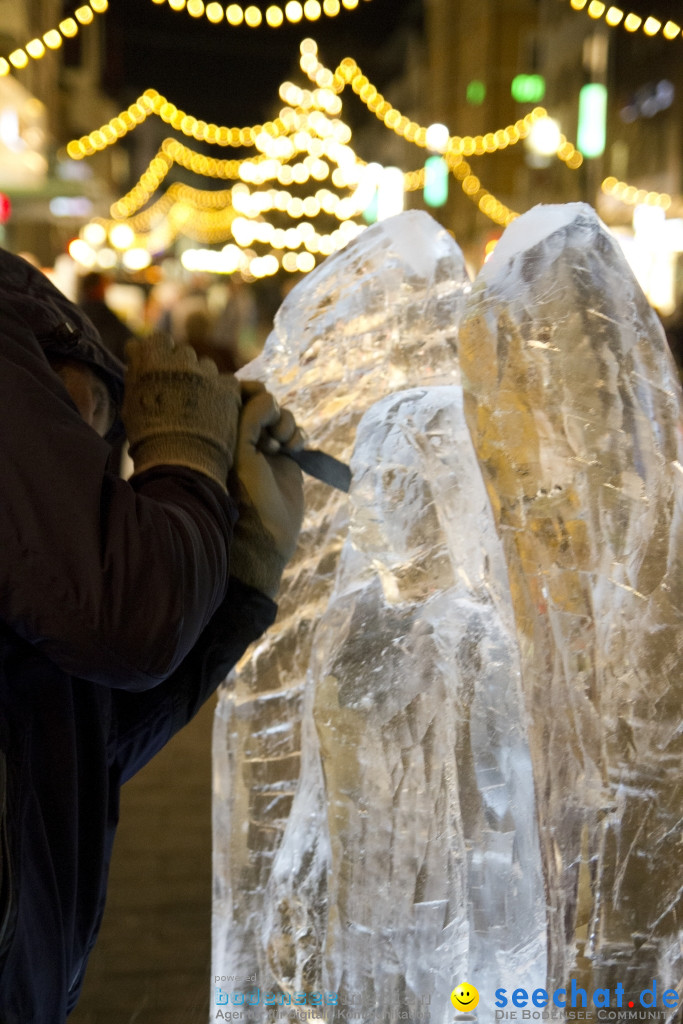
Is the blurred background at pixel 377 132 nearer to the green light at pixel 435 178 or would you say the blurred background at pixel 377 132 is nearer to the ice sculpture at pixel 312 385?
the green light at pixel 435 178

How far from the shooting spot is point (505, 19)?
46.7 ft

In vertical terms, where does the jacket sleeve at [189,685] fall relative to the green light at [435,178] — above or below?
below

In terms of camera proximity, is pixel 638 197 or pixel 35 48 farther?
pixel 638 197

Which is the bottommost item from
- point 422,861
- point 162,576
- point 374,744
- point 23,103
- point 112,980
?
point 112,980

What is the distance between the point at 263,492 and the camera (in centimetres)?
137

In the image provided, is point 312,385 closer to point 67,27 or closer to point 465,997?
point 465,997

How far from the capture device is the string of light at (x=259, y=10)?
2.51 meters

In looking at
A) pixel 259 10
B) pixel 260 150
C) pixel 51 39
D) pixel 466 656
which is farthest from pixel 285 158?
pixel 466 656

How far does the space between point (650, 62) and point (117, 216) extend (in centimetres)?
876

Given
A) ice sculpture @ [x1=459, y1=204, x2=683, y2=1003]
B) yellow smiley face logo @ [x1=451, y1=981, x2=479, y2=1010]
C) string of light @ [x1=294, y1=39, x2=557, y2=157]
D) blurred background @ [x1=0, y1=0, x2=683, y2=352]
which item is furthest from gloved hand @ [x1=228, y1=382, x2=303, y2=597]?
string of light @ [x1=294, y1=39, x2=557, y2=157]

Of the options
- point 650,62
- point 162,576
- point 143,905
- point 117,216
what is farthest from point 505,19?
point 162,576

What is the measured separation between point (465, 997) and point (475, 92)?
14.7 m

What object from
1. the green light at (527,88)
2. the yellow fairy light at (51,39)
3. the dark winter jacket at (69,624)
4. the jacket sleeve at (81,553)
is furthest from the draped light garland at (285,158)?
the jacket sleeve at (81,553)

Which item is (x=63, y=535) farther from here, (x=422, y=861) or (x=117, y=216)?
(x=117, y=216)
